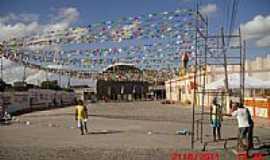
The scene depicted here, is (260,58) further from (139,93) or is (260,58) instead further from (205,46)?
(139,93)

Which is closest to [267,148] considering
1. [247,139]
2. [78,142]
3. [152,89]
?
[247,139]

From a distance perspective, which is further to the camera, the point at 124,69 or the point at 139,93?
the point at 139,93

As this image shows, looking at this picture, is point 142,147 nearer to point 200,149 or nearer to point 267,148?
point 200,149

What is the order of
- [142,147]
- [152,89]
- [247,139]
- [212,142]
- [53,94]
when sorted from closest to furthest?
1. [247,139]
2. [142,147]
3. [212,142]
4. [53,94]
5. [152,89]

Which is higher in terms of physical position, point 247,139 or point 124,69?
point 124,69

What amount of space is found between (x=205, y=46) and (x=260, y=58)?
27938mm

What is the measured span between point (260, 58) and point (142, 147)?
29.7 m

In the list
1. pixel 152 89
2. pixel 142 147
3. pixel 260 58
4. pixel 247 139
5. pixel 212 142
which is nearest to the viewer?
pixel 247 139

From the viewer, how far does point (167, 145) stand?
14.3 meters

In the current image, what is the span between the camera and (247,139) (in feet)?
41.1

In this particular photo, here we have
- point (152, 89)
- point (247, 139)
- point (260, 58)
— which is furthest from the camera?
point (152, 89)

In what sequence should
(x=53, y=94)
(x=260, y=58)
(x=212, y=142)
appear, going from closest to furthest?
1. (x=212, y=142)
2. (x=260, y=58)
3. (x=53, y=94)

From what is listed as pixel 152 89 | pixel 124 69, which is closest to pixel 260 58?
pixel 124 69

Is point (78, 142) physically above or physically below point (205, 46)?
below
